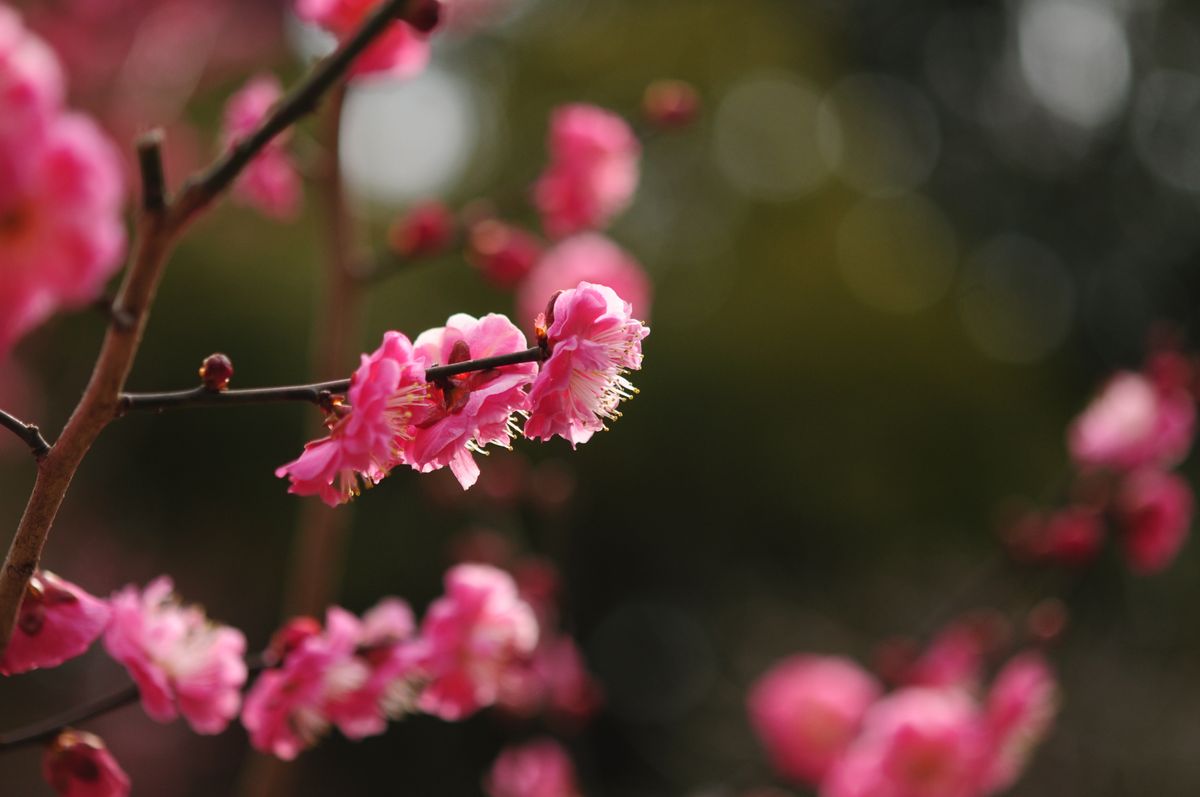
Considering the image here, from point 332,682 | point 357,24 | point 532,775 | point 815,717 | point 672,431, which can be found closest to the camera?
point 332,682

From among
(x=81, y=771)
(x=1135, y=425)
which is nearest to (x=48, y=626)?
(x=81, y=771)

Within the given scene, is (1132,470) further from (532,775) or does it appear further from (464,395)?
(464,395)

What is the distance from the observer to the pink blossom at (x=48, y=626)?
55cm

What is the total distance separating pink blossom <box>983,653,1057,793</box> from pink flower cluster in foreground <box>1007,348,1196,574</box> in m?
0.14

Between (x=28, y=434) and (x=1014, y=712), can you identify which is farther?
(x=1014, y=712)

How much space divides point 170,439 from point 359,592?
777 millimetres

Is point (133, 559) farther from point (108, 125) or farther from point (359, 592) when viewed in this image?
point (108, 125)

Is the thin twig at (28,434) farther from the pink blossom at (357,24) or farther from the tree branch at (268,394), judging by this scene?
the pink blossom at (357,24)

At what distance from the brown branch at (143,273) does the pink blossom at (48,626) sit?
0.07 m

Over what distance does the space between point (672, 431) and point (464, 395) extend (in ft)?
10.7

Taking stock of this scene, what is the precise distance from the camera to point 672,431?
3785mm

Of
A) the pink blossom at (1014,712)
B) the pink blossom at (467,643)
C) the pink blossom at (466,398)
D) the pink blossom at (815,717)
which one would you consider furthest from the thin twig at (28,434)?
the pink blossom at (815,717)

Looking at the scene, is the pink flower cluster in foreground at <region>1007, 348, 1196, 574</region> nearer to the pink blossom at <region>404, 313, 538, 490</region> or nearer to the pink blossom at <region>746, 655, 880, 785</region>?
the pink blossom at <region>746, 655, 880, 785</region>

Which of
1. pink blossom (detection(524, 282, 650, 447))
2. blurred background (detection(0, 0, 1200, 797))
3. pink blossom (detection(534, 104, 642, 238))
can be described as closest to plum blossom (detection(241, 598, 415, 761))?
pink blossom (detection(524, 282, 650, 447))
